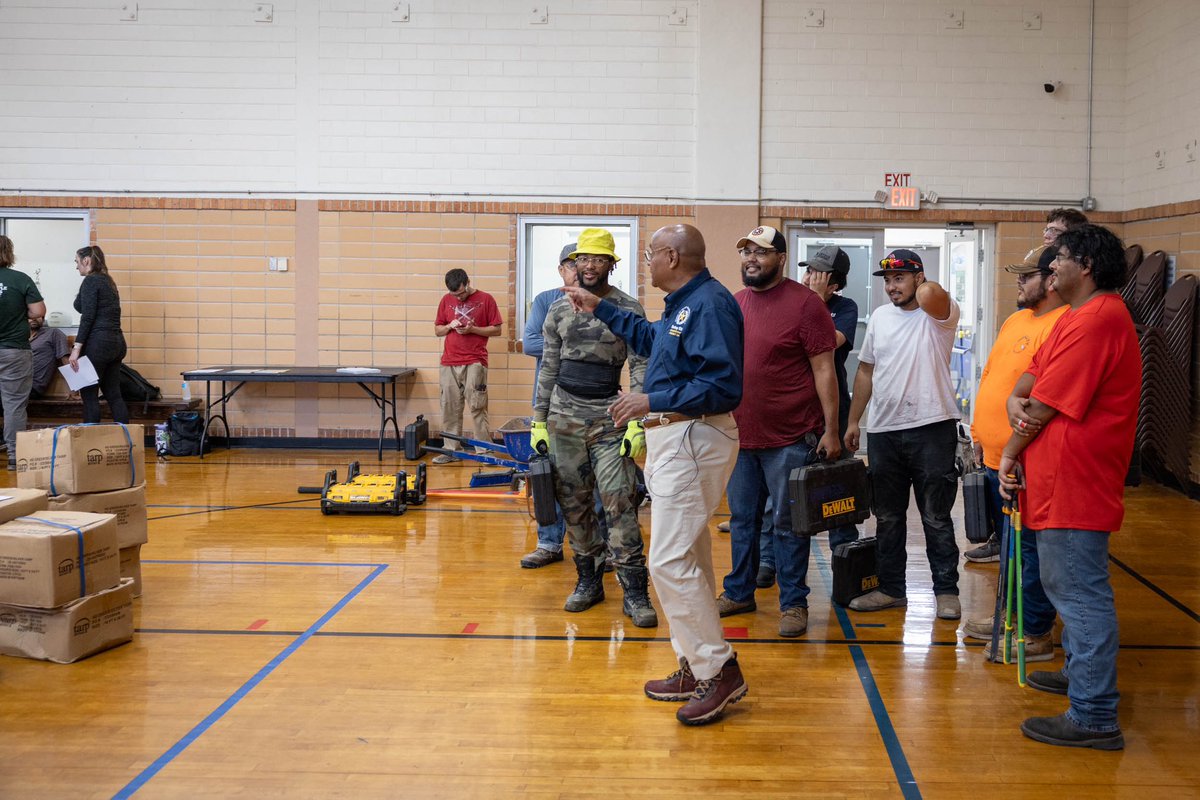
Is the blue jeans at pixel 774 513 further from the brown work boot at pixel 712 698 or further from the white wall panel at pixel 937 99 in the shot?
the white wall panel at pixel 937 99

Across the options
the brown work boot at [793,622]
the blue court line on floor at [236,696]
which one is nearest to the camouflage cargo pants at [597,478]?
the brown work boot at [793,622]

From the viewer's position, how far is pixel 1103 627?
3732 millimetres

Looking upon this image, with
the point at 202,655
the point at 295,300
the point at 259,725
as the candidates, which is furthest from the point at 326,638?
the point at 295,300

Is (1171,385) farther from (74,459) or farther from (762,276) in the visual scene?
(74,459)

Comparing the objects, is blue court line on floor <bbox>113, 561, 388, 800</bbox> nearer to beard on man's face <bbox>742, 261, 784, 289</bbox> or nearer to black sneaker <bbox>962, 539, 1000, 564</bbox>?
beard on man's face <bbox>742, 261, 784, 289</bbox>

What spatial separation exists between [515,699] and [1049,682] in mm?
2194

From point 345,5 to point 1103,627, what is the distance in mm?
9771

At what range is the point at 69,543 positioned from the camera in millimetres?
4531

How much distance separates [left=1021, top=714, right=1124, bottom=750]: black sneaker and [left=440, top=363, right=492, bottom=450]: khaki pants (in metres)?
7.31

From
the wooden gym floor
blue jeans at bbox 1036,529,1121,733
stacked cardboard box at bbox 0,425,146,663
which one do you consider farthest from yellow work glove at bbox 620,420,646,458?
stacked cardboard box at bbox 0,425,146,663

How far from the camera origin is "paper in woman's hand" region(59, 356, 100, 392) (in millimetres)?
9492

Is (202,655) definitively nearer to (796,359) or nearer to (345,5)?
(796,359)

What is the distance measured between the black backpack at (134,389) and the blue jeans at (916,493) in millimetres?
8299

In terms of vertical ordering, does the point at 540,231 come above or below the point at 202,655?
above
